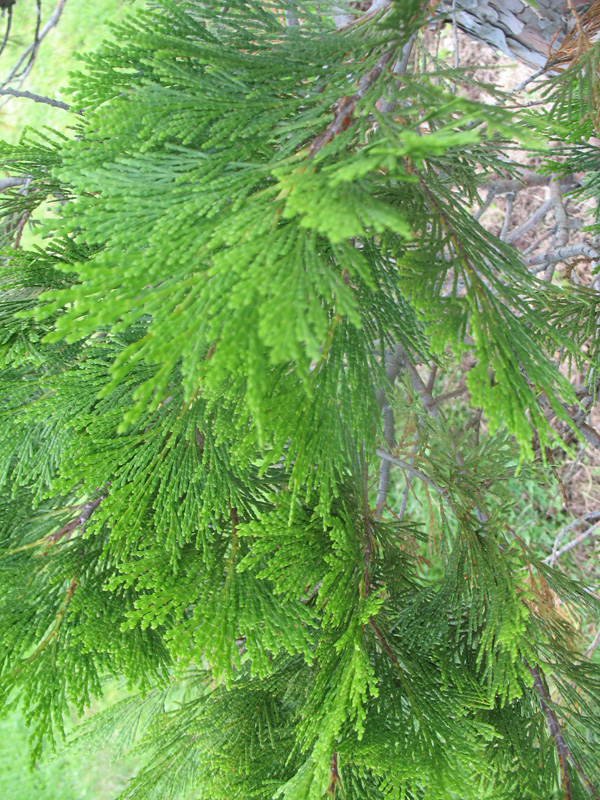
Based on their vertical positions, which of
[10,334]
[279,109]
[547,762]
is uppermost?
[279,109]

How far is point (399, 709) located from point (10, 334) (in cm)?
122

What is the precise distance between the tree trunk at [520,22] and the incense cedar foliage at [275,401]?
0.86 meters

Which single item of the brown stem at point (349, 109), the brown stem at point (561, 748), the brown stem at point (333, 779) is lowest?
the brown stem at point (333, 779)

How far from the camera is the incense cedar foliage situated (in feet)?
2.51

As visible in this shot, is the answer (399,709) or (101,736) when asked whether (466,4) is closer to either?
(399,709)

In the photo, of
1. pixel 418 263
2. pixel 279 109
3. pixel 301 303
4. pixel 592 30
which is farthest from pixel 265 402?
pixel 592 30

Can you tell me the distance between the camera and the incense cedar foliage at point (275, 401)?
76 centimetres

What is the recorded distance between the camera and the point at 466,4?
6.19 feet

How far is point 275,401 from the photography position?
94 centimetres

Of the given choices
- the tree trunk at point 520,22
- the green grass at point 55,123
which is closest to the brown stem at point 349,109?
the tree trunk at point 520,22

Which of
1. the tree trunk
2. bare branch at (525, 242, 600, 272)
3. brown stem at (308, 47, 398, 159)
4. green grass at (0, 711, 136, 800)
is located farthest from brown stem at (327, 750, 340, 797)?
green grass at (0, 711, 136, 800)

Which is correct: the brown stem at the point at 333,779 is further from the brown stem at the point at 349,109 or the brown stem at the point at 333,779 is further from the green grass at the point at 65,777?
the green grass at the point at 65,777

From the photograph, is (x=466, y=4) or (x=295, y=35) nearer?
(x=295, y=35)

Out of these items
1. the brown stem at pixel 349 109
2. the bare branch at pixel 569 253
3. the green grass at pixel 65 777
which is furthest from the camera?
the green grass at pixel 65 777
